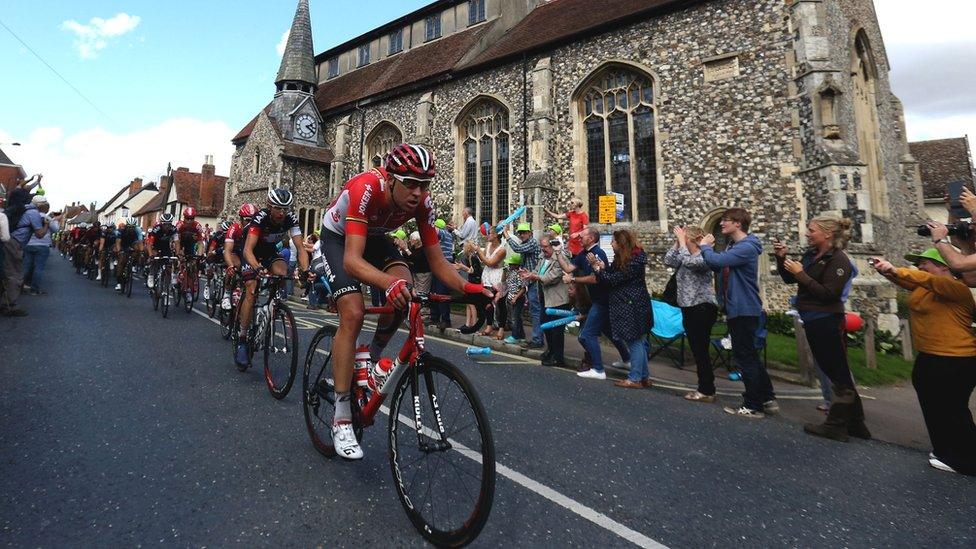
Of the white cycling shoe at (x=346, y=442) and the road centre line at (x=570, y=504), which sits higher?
the white cycling shoe at (x=346, y=442)

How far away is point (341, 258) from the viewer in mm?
3059

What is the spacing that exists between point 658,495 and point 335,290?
246 cm

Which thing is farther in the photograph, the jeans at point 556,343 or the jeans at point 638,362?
the jeans at point 556,343

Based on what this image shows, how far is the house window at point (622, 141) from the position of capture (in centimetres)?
1617

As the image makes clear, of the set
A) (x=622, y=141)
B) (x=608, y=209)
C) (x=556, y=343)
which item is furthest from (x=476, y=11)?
(x=556, y=343)

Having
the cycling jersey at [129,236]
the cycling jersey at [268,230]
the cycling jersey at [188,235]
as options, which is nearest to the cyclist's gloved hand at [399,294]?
the cycling jersey at [268,230]

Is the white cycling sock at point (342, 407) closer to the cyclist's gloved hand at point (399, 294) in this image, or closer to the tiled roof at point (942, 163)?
the cyclist's gloved hand at point (399, 294)

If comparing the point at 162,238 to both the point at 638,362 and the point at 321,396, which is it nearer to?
the point at 321,396

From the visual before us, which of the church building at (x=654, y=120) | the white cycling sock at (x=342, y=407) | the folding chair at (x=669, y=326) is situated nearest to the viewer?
the white cycling sock at (x=342, y=407)

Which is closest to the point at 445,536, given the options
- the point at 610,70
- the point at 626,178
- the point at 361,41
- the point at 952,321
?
the point at 952,321

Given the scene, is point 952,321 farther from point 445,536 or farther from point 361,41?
point 361,41

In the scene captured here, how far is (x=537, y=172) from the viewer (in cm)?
1762

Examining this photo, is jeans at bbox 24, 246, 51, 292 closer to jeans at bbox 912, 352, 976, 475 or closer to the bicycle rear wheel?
the bicycle rear wheel

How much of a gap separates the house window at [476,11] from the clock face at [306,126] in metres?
11.9
